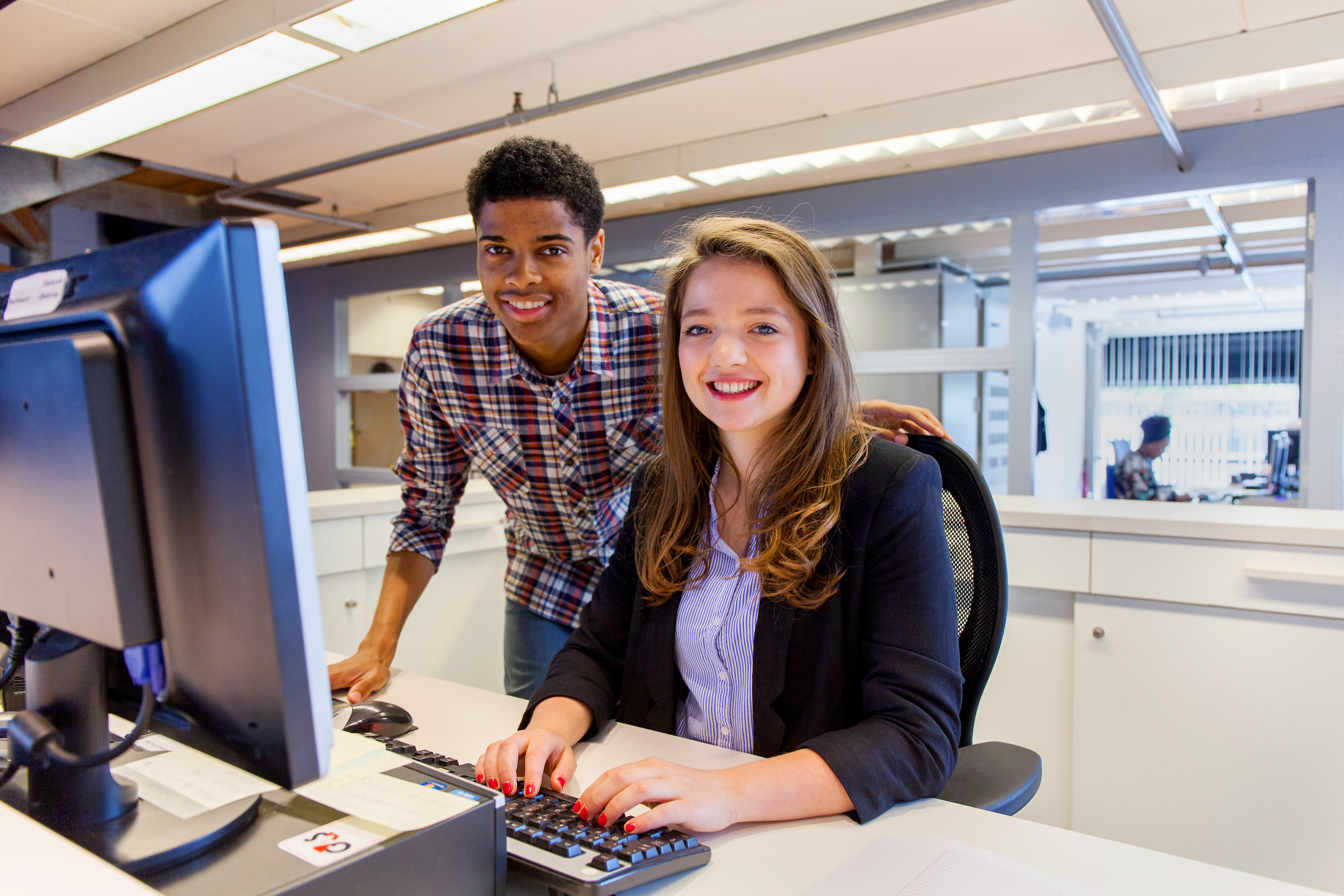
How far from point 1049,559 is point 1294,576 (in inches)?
19.4

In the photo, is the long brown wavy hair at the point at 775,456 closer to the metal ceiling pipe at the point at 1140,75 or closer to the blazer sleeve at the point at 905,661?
the blazer sleeve at the point at 905,661

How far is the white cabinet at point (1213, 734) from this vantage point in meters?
1.78

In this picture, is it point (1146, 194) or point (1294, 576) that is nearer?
point (1294, 576)

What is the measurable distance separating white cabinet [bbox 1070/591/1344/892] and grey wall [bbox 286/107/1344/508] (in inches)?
63.7

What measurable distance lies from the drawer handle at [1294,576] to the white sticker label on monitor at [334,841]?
1.87m

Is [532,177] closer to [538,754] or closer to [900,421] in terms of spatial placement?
[900,421]

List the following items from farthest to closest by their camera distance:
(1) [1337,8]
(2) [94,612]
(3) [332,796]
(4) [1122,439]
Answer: (4) [1122,439] < (1) [1337,8] < (3) [332,796] < (2) [94,612]

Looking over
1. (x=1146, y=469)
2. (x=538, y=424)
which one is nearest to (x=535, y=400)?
(x=538, y=424)

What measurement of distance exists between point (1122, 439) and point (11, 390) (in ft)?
32.0

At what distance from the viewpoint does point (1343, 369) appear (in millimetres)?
3424

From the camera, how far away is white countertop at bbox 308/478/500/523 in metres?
2.48

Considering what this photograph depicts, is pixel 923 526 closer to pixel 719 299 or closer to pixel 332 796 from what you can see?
pixel 719 299

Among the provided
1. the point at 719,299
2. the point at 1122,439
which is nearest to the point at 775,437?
the point at 719,299

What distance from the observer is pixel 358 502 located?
2.57m
